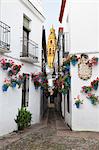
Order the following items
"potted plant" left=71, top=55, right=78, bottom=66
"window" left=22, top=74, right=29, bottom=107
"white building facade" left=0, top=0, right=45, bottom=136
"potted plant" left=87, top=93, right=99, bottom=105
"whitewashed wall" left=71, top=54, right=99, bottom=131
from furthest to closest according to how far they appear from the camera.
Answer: "window" left=22, top=74, right=29, bottom=107 → "potted plant" left=71, top=55, right=78, bottom=66 → "whitewashed wall" left=71, top=54, right=99, bottom=131 → "potted plant" left=87, top=93, right=99, bottom=105 → "white building facade" left=0, top=0, right=45, bottom=136

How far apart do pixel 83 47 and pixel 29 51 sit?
3.21 metres

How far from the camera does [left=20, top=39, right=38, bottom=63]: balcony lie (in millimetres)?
10981

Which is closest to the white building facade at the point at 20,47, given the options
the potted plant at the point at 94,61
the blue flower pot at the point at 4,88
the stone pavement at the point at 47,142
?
the blue flower pot at the point at 4,88

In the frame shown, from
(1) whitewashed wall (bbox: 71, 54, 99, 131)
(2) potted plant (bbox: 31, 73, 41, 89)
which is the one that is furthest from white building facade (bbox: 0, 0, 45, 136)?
(1) whitewashed wall (bbox: 71, 54, 99, 131)

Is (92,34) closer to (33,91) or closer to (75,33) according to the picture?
(75,33)

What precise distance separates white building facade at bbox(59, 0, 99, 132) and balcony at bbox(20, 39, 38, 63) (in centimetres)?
222

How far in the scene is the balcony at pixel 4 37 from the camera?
8.81 metres

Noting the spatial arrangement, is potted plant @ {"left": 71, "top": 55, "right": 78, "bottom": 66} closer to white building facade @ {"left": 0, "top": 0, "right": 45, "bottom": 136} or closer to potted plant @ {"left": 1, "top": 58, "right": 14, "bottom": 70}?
white building facade @ {"left": 0, "top": 0, "right": 45, "bottom": 136}

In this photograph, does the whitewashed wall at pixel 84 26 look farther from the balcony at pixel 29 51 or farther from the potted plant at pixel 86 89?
the balcony at pixel 29 51

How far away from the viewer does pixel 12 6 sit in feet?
33.4

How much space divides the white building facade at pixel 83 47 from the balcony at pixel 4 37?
308 centimetres

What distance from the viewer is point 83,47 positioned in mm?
10492

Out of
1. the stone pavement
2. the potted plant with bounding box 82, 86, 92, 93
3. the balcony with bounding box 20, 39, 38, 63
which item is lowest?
the stone pavement

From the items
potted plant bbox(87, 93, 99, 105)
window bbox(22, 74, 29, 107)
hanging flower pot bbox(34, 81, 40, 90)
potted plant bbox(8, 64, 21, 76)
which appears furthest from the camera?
hanging flower pot bbox(34, 81, 40, 90)
